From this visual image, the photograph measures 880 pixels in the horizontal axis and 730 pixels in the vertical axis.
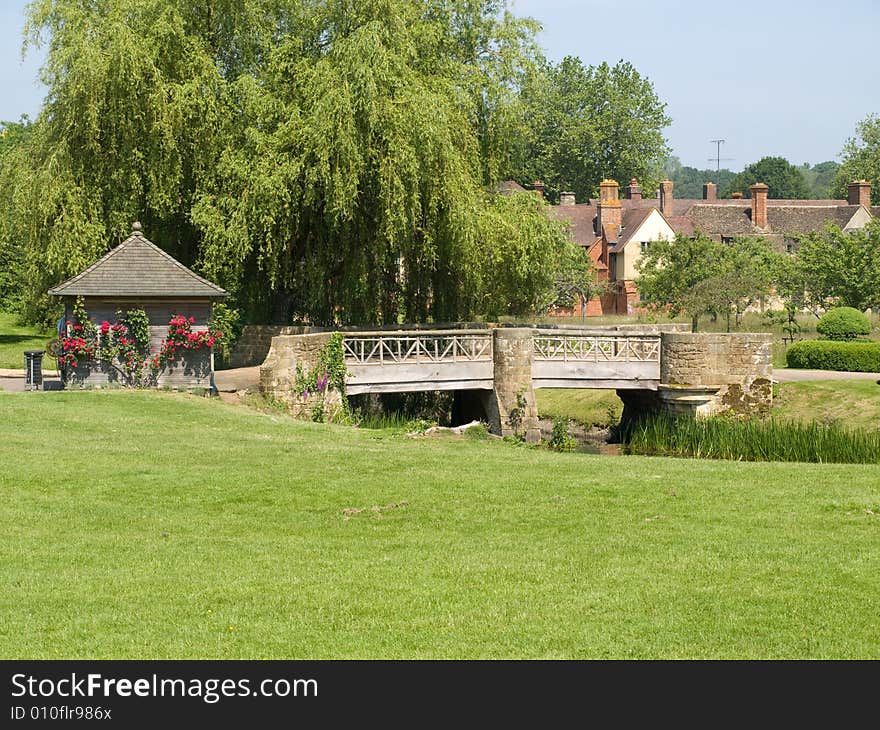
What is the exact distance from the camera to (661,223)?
76312mm

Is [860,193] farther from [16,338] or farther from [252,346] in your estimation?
[252,346]

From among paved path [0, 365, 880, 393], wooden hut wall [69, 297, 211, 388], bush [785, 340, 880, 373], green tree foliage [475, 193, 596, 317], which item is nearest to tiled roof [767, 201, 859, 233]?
bush [785, 340, 880, 373]

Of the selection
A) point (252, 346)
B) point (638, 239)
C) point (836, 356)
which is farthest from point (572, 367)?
point (638, 239)

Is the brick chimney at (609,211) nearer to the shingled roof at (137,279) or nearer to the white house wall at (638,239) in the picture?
the white house wall at (638,239)

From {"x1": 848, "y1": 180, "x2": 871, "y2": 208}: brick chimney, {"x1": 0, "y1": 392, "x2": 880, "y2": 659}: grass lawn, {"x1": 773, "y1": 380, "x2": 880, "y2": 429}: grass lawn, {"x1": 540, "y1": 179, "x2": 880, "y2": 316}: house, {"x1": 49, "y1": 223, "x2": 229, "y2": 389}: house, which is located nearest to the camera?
{"x1": 0, "y1": 392, "x2": 880, "y2": 659}: grass lawn

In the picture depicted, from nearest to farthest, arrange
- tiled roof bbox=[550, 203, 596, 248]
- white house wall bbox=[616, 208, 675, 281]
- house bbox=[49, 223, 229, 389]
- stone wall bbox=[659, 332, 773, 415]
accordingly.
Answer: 1. house bbox=[49, 223, 229, 389]
2. stone wall bbox=[659, 332, 773, 415]
3. white house wall bbox=[616, 208, 675, 281]
4. tiled roof bbox=[550, 203, 596, 248]

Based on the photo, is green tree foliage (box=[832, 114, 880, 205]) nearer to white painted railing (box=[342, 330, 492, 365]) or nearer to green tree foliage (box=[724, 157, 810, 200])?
green tree foliage (box=[724, 157, 810, 200])

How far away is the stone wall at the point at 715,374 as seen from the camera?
28.7 meters

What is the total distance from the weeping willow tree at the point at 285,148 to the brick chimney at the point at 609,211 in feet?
151

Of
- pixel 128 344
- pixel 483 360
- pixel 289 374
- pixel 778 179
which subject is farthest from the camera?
pixel 778 179

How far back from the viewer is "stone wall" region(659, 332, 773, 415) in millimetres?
28719

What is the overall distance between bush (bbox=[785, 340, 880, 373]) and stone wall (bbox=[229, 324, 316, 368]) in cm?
1653

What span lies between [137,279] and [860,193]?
227ft

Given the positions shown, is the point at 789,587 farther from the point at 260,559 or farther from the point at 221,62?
the point at 221,62
